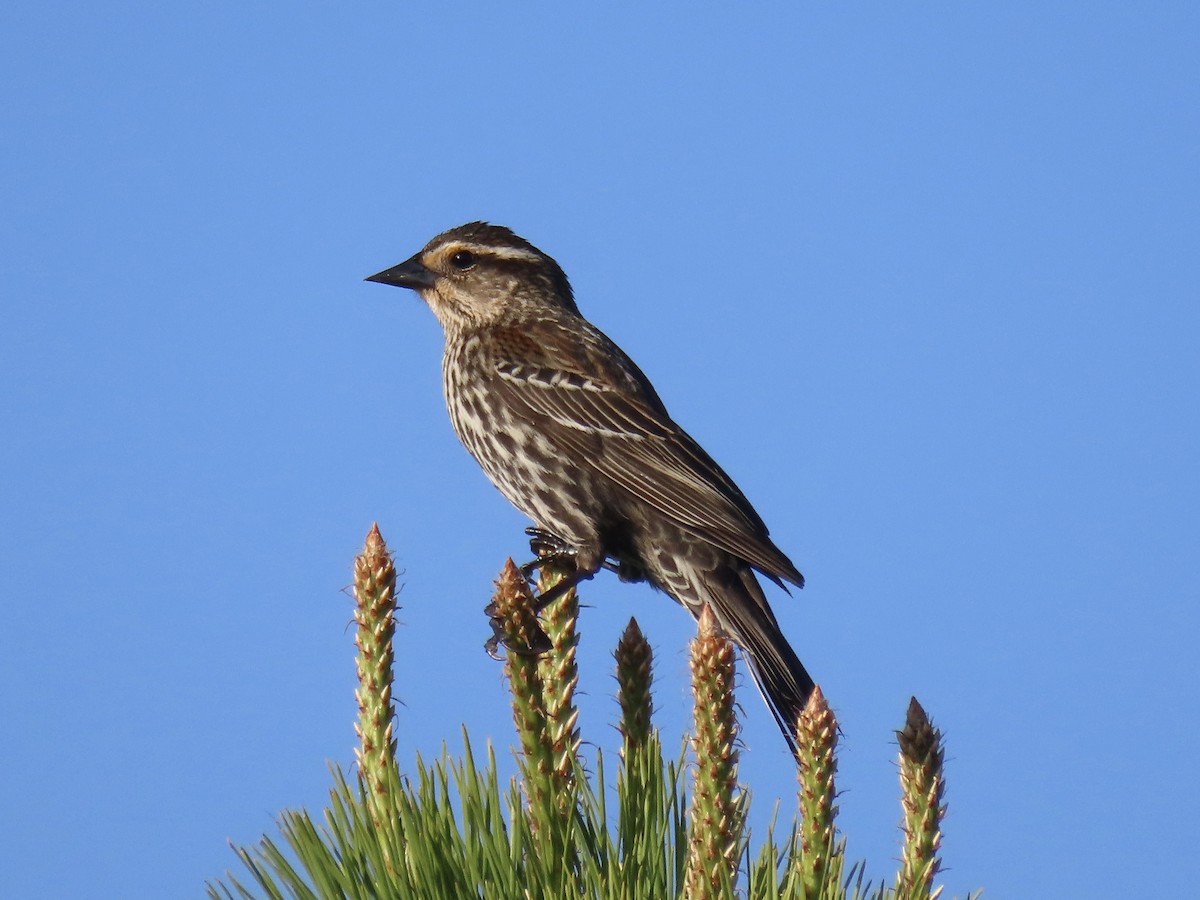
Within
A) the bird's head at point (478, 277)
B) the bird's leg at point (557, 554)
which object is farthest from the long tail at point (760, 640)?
the bird's head at point (478, 277)

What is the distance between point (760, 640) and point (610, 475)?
1.19 metres

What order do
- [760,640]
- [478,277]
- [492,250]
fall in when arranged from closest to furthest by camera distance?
[760,640]
[478,277]
[492,250]

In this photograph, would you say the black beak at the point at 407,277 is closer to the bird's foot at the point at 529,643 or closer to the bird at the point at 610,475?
the bird at the point at 610,475

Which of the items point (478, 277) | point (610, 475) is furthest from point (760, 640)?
point (478, 277)

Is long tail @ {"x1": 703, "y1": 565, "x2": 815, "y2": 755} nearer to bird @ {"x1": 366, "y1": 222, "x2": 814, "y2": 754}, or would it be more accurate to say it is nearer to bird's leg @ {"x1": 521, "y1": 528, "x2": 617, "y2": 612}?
bird @ {"x1": 366, "y1": 222, "x2": 814, "y2": 754}

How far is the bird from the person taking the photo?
6781 millimetres

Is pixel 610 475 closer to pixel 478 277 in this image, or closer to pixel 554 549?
pixel 554 549

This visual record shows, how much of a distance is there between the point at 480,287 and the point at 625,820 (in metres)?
5.90

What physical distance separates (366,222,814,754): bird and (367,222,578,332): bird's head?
97mm

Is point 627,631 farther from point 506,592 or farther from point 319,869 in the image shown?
point 319,869

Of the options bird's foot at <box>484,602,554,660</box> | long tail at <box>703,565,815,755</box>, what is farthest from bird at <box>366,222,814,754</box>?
bird's foot at <box>484,602,554,660</box>

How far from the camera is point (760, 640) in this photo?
22.1 ft

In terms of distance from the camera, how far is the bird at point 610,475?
22.2 ft

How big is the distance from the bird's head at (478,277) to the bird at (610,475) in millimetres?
97
